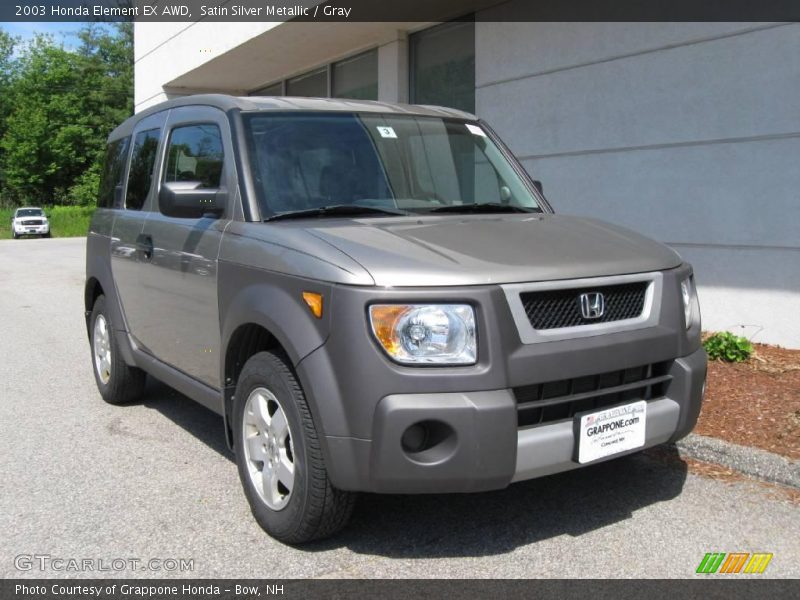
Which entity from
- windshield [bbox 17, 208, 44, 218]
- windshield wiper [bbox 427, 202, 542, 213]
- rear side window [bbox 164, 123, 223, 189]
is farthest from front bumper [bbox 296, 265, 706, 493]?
windshield [bbox 17, 208, 44, 218]

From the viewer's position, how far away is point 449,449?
3127mm

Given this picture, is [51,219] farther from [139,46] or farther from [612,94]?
[612,94]

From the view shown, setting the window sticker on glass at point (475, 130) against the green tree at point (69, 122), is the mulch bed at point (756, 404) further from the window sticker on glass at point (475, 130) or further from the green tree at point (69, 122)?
the green tree at point (69, 122)

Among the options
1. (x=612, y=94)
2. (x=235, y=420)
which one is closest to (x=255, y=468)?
(x=235, y=420)

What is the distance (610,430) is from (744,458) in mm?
1522

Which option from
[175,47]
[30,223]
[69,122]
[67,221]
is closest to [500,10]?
[175,47]

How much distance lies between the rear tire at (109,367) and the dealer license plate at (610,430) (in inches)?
143

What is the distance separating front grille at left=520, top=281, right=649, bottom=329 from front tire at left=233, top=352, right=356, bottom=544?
101 centimetres

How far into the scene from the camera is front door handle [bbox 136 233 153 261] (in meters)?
5.00

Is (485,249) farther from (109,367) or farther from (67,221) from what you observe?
(67,221)

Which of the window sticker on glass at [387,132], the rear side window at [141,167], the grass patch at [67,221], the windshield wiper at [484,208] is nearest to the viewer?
the windshield wiper at [484,208]

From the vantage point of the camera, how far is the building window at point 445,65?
10375 millimetres
